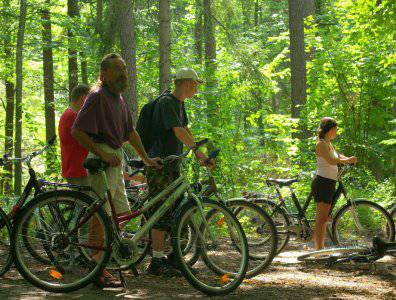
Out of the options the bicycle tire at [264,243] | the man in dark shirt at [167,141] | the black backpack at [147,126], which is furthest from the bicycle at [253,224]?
the black backpack at [147,126]

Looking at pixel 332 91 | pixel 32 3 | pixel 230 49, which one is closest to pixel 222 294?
pixel 230 49

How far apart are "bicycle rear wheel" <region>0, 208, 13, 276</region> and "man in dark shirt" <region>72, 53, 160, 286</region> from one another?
3.44 feet

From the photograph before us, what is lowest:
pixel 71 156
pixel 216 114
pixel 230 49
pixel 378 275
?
pixel 378 275

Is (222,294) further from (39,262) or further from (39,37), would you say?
(39,37)

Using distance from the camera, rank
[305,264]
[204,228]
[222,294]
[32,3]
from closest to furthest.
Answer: [222,294] < [204,228] < [305,264] < [32,3]

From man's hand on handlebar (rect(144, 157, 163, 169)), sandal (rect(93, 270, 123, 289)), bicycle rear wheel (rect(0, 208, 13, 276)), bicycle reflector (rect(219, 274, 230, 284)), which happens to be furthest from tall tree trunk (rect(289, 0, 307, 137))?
sandal (rect(93, 270, 123, 289))

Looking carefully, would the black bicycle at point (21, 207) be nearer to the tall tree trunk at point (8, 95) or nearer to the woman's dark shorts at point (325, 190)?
the woman's dark shorts at point (325, 190)

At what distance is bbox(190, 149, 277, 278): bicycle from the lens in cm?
569

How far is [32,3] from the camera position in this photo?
15.9 m

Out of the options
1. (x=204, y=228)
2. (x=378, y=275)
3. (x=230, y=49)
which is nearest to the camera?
(x=204, y=228)

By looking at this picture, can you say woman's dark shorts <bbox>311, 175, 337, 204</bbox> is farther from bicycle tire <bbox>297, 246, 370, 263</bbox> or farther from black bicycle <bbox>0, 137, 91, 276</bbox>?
black bicycle <bbox>0, 137, 91, 276</bbox>

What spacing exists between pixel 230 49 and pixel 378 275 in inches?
275

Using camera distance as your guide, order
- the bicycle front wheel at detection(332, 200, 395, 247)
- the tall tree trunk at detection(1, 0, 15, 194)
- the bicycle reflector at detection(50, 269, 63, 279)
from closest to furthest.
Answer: the bicycle reflector at detection(50, 269, 63, 279), the bicycle front wheel at detection(332, 200, 395, 247), the tall tree trunk at detection(1, 0, 15, 194)

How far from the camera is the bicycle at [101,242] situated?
4.98 meters
